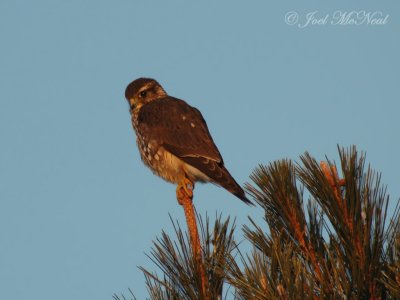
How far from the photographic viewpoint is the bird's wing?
224 inches

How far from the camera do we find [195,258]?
107 inches

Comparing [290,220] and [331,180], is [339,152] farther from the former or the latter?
[290,220]

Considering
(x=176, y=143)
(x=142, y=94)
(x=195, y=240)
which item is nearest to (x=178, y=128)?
(x=176, y=143)

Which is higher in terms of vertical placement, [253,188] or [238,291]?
[253,188]

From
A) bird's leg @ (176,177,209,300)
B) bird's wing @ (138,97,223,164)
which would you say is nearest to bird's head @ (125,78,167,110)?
bird's wing @ (138,97,223,164)

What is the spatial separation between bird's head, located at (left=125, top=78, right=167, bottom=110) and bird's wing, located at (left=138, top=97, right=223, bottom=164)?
8.9 inches

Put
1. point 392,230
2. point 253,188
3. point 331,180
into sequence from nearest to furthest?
point 392,230 → point 331,180 → point 253,188

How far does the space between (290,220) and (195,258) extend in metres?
0.44

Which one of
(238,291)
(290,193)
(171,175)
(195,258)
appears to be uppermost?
(171,175)

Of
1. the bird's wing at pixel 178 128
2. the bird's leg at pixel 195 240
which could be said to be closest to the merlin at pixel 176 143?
the bird's wing at pixel 178 128

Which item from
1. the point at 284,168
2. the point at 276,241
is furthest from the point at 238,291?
the point at 284,168

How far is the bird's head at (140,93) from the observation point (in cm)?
668

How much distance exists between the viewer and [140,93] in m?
6.73

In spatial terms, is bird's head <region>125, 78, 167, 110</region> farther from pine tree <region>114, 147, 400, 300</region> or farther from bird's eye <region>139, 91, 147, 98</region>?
pine tree <region>114, 147, 400, 300</region>
